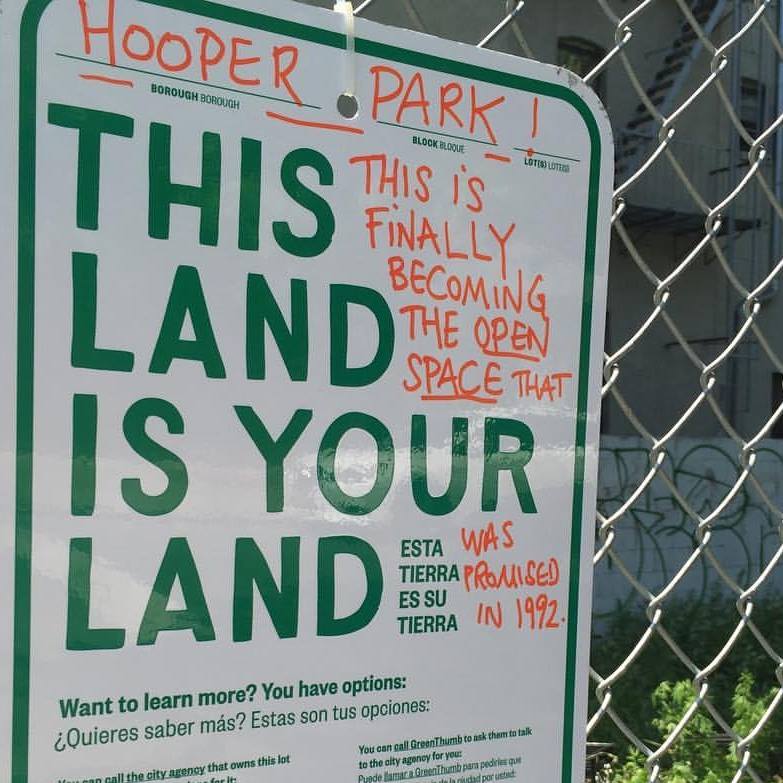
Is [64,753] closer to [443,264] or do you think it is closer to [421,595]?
[421,595]

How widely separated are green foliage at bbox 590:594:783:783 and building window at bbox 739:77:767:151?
534 centimetres

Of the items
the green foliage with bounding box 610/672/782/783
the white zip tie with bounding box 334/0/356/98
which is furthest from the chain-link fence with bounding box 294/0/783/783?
the white zip tie with bounding box 334/0/356/98

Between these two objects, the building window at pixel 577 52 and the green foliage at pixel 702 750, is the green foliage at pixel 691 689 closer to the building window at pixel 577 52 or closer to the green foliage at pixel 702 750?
the green foliage at pixel 702 750

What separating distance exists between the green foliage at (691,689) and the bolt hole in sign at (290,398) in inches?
40.9

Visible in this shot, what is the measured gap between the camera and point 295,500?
33.3 inches

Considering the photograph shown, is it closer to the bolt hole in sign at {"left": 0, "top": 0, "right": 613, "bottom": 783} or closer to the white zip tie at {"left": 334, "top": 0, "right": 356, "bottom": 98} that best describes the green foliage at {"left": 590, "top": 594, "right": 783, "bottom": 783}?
the bolt hole in sign at {"left": 0, "top": 0, "right": 613, "bottom": 783}

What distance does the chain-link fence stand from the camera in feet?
12.9

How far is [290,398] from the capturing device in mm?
841

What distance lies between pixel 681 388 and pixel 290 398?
931cm

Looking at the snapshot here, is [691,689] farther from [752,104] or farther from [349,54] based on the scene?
[752,104]

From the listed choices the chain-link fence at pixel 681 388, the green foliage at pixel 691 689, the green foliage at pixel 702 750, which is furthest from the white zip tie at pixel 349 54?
the chain-link fence at pixel 681 388

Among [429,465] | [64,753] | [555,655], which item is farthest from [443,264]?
[64,753]

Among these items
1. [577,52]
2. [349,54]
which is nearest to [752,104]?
[577,52]

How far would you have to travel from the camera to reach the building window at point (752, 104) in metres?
10.2
